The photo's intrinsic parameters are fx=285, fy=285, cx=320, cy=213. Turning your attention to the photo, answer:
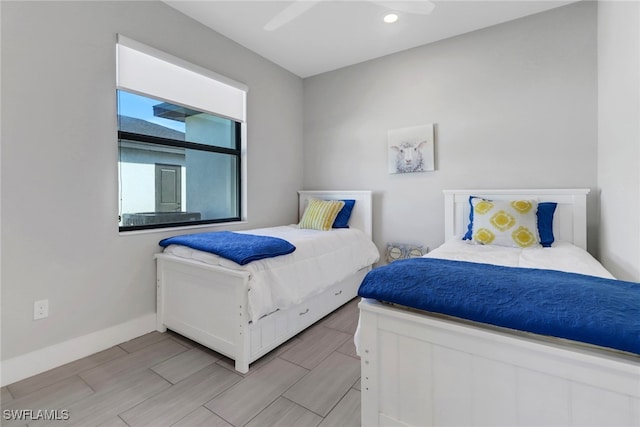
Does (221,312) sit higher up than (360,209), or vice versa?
(360,209)

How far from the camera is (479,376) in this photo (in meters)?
0.98

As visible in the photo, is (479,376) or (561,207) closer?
(479,376)

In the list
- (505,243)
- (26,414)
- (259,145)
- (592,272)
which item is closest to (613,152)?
(505,243)

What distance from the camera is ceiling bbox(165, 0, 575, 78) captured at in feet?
7.69

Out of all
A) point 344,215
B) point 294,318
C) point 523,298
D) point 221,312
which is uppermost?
point 344,215

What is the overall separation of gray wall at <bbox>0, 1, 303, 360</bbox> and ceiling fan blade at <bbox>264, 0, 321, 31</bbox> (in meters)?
0.79

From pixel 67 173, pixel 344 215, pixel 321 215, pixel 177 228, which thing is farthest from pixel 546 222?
pixel 67 173

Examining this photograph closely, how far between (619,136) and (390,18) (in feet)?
6.23

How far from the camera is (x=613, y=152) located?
1909mm

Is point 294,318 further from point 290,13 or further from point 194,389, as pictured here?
point 290,13

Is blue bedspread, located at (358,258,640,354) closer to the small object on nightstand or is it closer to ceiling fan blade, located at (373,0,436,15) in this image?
the small object on nightstand

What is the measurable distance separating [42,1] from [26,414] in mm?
2272

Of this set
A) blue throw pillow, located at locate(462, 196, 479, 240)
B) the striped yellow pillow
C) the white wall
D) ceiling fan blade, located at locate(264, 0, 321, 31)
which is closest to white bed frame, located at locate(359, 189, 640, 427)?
Answer: the white wall

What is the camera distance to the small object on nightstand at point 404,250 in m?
3.00
